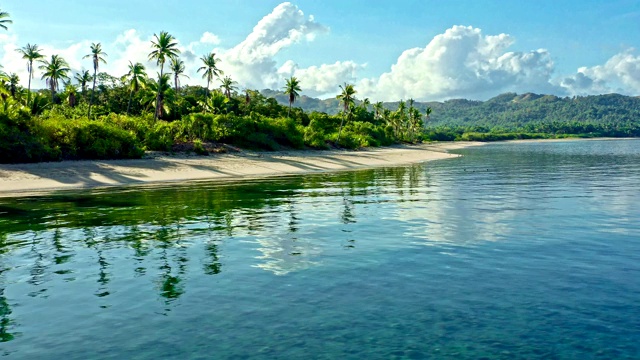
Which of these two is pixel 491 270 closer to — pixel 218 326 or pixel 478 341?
pixel 478 341

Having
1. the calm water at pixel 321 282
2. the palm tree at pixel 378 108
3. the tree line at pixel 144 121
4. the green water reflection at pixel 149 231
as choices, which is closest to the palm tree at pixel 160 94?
the tree line at pixel 144 121

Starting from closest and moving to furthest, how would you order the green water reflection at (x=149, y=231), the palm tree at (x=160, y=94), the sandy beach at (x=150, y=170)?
the green water reflection at (x=149, y=231) < the sandy beach at (x=150, y=170) < the palm tree at (x=160, y=94)

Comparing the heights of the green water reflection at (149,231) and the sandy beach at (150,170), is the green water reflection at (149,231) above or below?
below

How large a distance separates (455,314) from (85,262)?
10.9m

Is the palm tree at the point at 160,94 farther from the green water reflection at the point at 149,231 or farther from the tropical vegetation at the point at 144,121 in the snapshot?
the green water reflection at the point at 149,231

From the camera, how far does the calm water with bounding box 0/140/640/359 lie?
898 cm

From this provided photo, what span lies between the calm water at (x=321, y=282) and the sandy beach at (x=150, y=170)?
1393 cm

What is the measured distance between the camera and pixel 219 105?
288ft

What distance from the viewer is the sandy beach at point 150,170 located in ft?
129

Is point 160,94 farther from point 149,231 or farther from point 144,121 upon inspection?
point 149,231

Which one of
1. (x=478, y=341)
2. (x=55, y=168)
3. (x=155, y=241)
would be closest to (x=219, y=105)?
(x=55, y=168)

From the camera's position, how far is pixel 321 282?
12.9 meters

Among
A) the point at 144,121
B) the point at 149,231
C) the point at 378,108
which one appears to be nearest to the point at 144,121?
the point at 144,121

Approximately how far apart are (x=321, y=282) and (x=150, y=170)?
40266 millimetres
